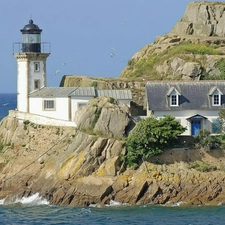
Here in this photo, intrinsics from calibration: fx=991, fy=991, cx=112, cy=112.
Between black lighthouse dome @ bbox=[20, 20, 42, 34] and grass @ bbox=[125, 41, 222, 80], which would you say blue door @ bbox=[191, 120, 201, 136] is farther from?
black lighthouse dome @ bbox=[20, 20, 42, 34]

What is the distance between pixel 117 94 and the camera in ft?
207

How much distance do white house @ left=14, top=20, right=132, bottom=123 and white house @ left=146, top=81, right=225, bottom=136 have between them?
2294 millimetres

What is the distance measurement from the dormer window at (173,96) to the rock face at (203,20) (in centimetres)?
1611

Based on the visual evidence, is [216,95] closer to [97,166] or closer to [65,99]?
[97,166]

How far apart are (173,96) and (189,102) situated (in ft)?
3.47

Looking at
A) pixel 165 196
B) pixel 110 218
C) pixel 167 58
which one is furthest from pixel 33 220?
pixel 167 58

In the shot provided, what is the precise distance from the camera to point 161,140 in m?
57.9

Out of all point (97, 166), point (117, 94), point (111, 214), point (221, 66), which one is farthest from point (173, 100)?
point (111, 214)

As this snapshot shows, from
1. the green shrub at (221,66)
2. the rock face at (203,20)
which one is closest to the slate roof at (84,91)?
the green shrub at (221,66)

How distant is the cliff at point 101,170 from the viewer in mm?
56344

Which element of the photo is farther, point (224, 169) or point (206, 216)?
point (224, 169)

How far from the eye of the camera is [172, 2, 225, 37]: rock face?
76562 millimetres

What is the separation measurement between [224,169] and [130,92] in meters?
8.89

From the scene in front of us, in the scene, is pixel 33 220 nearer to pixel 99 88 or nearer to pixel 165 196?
pixel 165 196
